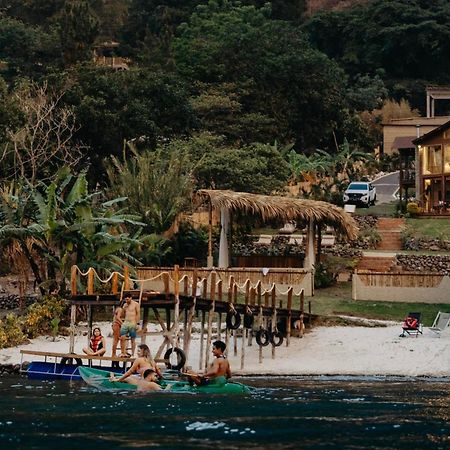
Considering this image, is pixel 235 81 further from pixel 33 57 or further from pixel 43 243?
pixel 43 243

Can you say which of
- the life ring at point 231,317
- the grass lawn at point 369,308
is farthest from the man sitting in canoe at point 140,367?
the grass lawn at point 369,308

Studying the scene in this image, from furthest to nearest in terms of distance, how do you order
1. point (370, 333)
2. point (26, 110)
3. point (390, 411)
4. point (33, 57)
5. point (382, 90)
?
point (382, 90)
point (33, 57)
point (26, 110)
point (370, 333)
point (390, 411)

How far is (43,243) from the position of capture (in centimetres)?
4819

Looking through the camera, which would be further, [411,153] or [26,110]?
[411,153]

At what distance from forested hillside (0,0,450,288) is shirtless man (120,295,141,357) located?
869 cm

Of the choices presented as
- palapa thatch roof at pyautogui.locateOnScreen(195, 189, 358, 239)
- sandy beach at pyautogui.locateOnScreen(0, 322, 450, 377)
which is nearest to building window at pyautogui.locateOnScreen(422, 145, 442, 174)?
palapa thatch roof at pyautogui.locateOnScreen(195, 189, 358, 239)

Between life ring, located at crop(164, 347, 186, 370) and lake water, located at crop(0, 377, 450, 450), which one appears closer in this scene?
lake water, located at crop(0, 377, 450, 450)

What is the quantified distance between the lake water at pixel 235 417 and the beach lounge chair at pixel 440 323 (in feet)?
18.1

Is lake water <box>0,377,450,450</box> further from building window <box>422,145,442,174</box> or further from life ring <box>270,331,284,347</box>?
building window <box>422,145,442,174</box>

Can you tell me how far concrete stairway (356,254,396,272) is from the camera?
5526 centimetres

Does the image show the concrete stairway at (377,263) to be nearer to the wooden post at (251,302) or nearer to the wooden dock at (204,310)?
the wooden dock at (204,310)

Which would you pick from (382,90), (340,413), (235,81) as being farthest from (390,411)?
(382,90)

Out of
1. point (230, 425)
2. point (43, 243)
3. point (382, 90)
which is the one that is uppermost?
point (382, 90)

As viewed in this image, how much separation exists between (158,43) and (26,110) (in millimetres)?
42862
